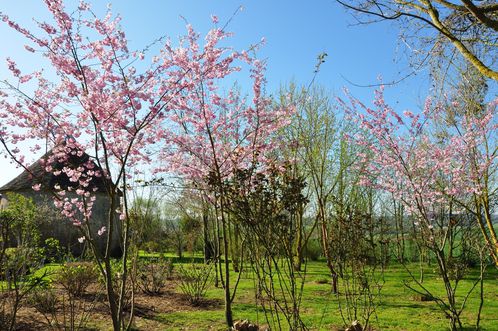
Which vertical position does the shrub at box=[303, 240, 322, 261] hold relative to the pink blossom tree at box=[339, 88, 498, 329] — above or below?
below

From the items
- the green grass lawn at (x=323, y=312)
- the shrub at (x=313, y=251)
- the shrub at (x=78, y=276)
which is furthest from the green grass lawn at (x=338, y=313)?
the shrub at (x=313, y=251)

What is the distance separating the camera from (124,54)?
499cm

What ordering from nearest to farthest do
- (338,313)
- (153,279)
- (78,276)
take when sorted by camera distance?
1. (338,313)
2. (78,276)
3. (153,279)

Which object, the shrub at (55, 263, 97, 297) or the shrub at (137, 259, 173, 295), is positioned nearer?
the shrub at (55, 263, 97, 297)

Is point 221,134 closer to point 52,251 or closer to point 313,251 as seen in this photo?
point 52,251

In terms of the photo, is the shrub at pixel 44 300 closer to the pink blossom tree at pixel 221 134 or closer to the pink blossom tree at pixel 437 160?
the pink blossom tree at pixel 221 134

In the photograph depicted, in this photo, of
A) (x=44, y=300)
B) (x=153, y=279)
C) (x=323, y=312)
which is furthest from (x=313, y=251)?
(x=44, y=300)

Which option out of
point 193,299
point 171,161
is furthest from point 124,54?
point 193,299

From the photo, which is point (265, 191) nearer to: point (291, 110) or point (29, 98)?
point (29, 98)

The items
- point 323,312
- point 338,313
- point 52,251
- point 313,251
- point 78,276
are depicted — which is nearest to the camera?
point 323,312

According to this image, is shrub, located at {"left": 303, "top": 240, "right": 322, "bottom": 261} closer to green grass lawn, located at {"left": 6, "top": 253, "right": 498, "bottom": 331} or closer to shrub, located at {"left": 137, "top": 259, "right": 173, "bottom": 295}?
green grass lawn, located at {"left": 6, "top": 253, "right": 498, "bottom": 331}

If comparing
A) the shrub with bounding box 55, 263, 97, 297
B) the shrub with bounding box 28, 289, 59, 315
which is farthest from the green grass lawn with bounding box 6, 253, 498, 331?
the shrub with bounding box 28, 289, 59, 315

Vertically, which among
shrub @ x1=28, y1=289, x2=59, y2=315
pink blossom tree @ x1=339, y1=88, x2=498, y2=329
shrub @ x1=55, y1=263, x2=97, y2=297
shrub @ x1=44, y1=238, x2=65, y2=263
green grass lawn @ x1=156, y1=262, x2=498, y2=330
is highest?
pink blossom tree @ x1=339, y1=88, x2=498, y2=329

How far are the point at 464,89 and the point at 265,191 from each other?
8062 mm
